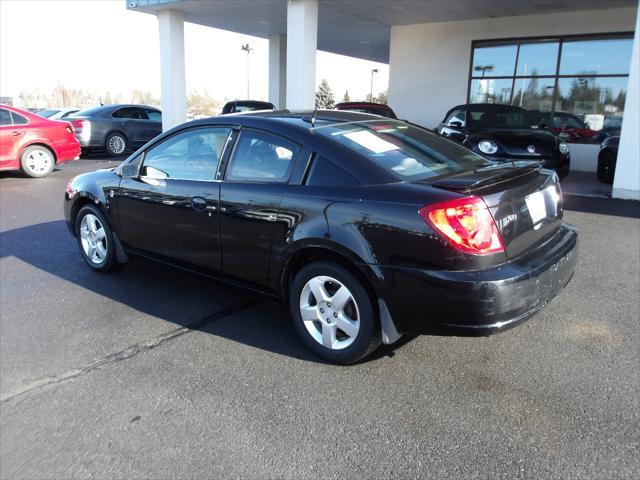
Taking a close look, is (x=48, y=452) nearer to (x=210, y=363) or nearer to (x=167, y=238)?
(x=210, y=363)

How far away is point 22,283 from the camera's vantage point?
4820 millimetres

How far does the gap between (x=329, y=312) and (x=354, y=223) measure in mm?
616

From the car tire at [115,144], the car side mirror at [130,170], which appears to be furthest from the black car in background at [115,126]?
the car side mirror at [130,170]

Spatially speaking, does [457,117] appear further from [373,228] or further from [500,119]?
[373,228]

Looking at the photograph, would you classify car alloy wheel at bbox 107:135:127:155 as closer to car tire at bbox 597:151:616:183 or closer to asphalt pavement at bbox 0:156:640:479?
asphalt pavement at bbox 0:156:640:479

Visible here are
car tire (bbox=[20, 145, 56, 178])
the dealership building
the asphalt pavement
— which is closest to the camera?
the asphalt pavement

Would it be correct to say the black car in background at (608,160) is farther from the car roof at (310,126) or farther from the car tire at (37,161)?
the car tire at (37,161)

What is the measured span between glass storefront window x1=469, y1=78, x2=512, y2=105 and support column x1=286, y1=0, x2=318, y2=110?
5259mm

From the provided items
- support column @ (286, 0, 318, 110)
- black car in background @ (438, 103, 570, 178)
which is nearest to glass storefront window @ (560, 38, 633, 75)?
black car in background @ (438, 103, 570, 178)

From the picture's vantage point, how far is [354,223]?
304cm

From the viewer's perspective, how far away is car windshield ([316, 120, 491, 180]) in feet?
10.8

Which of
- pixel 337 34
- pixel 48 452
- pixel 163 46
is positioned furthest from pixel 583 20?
pixel 48 452

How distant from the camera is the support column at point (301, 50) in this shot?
41.2 ft

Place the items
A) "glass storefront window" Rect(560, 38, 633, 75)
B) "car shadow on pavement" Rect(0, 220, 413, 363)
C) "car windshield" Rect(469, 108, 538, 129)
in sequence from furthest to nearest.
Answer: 1. "glass storefront window" Rect(560, 38, 633, 75)
2. "car windshield" Rect(469, 108, 538, 129)
3. "car shadow on pavement" Rect(0, 220, 413, 363)
